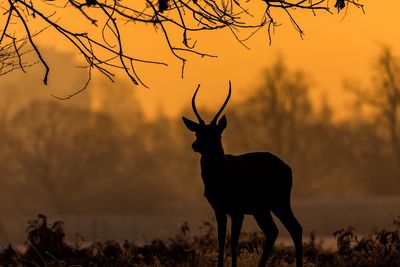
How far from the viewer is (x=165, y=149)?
188ft

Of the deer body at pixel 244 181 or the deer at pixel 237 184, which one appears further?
the deer body at pixel 244 181

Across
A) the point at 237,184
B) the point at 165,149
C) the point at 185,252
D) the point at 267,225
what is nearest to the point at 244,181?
the point at 237,184

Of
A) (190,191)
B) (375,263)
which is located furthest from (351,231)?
(190,191)

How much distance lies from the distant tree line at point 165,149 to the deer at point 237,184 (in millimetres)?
36410

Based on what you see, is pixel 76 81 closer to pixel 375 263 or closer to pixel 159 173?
pixel 159 173

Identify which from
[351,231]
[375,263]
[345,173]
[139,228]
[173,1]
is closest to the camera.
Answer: [173,1]

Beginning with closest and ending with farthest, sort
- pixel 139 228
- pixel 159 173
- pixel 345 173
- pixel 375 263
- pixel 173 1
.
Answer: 1. pixel 173 1
2. pixel 375 263
3. pixel 139 228
4. pixel 159 173
5. pixel 345 173

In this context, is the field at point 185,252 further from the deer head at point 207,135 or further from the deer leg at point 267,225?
the deer head at point 207,135

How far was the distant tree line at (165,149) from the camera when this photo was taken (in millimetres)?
50250

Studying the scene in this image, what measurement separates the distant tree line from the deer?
36410 mm

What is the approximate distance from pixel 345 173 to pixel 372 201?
23.9 feet

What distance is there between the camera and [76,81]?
5716 centimetres

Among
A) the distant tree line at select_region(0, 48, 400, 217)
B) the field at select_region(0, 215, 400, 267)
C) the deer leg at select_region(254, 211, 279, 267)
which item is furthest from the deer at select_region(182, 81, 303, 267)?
the distant tree line at select_region(0, 48, 400, 217)

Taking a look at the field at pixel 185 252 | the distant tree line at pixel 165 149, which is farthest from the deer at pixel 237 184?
the distant tree line at pixel 165 149
